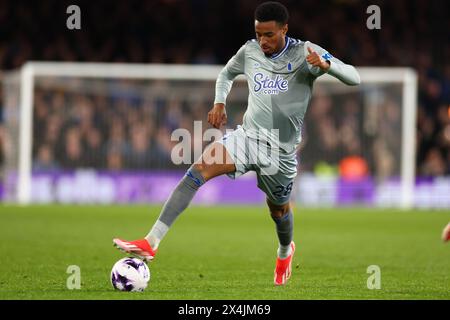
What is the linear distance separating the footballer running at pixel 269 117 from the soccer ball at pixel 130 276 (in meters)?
0.43

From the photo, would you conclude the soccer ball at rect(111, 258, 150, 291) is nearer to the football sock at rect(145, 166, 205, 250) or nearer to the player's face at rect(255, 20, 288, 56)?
the football sock at rect(145, 166, 205, 250)

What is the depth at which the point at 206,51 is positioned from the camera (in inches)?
1055

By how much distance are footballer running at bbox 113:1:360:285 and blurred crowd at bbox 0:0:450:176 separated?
1453 cm

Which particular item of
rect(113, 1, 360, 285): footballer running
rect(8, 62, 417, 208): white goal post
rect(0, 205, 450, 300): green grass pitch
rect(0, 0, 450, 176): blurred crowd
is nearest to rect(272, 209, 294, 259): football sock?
rect(113, 1, 360, 285): footballer running

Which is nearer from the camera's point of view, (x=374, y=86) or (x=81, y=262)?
A: (x=81, y=262)

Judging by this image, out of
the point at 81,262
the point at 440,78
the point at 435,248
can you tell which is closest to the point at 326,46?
the point at 440,78

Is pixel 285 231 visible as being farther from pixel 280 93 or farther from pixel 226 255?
pixel 226 255

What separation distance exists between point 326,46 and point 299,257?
56.0ft

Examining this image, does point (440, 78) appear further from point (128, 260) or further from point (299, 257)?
point (128, 260)

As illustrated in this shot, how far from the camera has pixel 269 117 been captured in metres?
7.06

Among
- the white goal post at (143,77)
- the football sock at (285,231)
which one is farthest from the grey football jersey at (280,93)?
the white goal post at (143,77)

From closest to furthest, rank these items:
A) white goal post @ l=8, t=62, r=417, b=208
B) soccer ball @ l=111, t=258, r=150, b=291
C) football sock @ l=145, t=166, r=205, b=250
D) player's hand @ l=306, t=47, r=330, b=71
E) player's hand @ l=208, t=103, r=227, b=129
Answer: soccer ball @ l=111, t=258, r=150, b=291 → player's hand @ l=306, t=47, r=330, b=71 → football sock @ l=145, t=166, r=205, b=250 → player's hand @ l=208, t=103, r=227, b=129 → white goal post @ l=8, t=62, r=417, b=208

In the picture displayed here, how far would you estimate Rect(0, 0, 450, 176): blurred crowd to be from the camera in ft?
70.6

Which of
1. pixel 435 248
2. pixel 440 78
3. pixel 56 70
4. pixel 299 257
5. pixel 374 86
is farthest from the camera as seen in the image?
pixel 440 78
